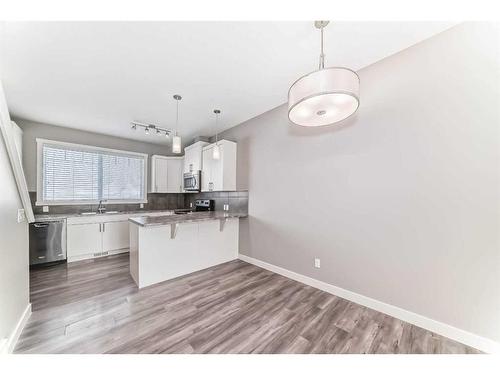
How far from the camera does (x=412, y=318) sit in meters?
1.82

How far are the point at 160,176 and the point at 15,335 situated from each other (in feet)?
12.3

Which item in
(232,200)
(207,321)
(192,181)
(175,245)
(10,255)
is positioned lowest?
(207,321)

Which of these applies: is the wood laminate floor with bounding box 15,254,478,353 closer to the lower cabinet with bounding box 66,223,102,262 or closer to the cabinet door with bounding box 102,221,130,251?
the lower cabinet with bounding box 66,223,102,262

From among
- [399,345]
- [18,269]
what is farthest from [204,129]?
[399,345]

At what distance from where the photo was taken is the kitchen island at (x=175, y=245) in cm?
251

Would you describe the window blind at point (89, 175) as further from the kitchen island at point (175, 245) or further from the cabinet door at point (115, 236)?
the kitchen island at point (175, 245)

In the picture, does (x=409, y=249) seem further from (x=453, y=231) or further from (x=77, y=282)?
(x=77, y=282)

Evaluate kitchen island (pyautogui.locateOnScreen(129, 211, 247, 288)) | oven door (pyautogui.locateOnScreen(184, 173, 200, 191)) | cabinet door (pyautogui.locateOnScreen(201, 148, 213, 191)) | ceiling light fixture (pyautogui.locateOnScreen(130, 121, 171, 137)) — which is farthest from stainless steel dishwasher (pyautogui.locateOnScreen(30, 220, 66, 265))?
cabinet door (pyautogui.locateOnScreen(201, 148, 213, 191))

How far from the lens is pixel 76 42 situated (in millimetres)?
1711

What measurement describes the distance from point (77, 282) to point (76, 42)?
9.90 ft

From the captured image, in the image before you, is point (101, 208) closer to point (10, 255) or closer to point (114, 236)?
point (114, 236)

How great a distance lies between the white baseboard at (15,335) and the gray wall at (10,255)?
0.04m

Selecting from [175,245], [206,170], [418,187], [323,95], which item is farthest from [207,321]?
[206,170]

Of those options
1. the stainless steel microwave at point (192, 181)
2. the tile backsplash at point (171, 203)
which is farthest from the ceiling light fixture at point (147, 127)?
the tile backsplash at point (171, 203)
